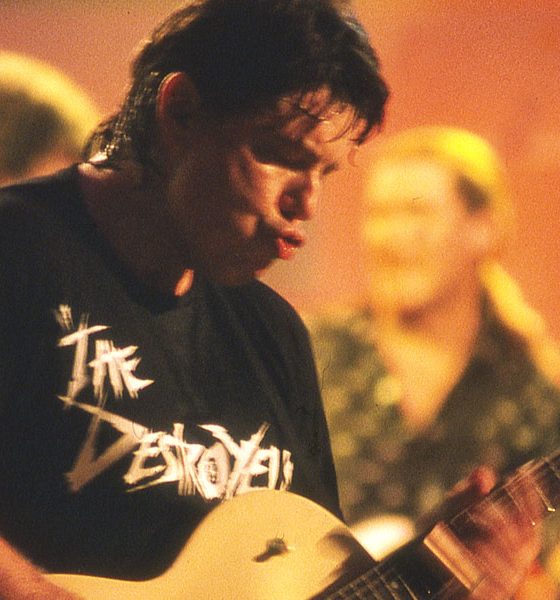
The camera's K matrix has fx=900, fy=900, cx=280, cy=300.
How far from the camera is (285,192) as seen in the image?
110 centimetres

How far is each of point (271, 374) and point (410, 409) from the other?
0.84 feet

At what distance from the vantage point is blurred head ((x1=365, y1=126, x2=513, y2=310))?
53.1 inches

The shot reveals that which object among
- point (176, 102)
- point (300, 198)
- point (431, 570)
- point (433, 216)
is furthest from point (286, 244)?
point (431, 570)

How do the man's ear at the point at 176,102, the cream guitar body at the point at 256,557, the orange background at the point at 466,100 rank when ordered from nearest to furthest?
the cream guitar body at the point at 256,557
the man's ear at the point at 176,102
the orange background at the point at 466,100

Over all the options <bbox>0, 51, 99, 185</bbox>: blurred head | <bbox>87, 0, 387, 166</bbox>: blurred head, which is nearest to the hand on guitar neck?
<bbox>87, 0, 387, 166</bbox>: blurred head

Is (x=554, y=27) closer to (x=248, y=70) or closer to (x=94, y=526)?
(x=248, y=70)

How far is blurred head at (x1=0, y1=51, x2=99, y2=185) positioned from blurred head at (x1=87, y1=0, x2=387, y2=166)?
7cm

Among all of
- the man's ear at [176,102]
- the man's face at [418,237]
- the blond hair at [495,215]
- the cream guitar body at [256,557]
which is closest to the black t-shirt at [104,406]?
the cream guitar body at [256,557]

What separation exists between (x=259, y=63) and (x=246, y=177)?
0.14 m

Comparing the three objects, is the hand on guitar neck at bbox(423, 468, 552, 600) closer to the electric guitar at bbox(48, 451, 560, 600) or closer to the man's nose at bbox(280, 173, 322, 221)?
the electric guitar at bbox(48, 451, 560, 600)

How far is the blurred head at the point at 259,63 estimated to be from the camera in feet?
3.37

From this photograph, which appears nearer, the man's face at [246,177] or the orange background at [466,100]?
the man's face at [246,177]

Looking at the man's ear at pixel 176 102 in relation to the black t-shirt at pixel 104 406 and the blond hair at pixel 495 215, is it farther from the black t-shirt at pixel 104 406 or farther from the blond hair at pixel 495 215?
the blond hair at pixel 495 215

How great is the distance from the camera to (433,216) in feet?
4.50
